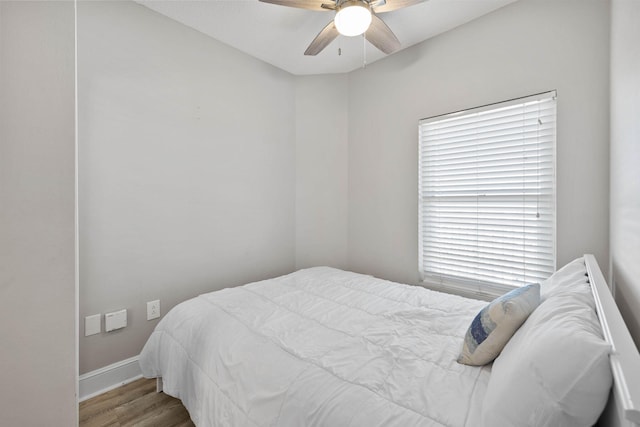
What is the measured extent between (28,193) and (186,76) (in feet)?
5.48

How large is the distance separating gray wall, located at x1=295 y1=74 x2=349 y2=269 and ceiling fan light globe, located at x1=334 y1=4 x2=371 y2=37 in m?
1.50

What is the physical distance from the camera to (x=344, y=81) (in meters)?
3.20

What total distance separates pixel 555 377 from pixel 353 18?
5.96 feet

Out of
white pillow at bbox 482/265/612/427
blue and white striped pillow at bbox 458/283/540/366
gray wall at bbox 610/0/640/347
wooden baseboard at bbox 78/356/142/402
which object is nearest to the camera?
white pillow at bbox 482/265/612/427

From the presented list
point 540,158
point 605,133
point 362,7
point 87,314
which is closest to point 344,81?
point 362,7

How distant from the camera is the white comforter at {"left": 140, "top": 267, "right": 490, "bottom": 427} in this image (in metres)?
0.95

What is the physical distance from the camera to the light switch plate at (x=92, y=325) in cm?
190

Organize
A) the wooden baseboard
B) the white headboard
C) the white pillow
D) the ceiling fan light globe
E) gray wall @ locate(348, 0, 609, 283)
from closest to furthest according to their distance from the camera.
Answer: the white headboard, the white pillow, the ceiling fan light globe, gray wall @ locate(348, 0, 609, 283), the wooden baseboard

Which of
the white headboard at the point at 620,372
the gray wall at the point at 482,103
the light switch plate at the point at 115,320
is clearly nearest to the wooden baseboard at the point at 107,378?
the light switch plate at the point at 115,320

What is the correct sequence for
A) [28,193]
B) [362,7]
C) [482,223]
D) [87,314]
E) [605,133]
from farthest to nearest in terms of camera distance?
[482,223] → [87,314] → [605,133] → [362,7] → [28,193]

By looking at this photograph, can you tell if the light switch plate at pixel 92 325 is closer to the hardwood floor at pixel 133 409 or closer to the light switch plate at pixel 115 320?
the light switch plate at pixel 115 320

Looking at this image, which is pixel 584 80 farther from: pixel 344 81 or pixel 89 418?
pixel 89 418

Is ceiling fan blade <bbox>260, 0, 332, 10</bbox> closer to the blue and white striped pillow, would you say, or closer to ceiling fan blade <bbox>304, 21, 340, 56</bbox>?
ceiling fan blade <bbox>304, 21, 340, 56</bbox>

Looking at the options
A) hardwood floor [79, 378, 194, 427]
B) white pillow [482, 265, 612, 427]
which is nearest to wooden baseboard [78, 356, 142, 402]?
hardwood floor [79, 378, 194, 427]
